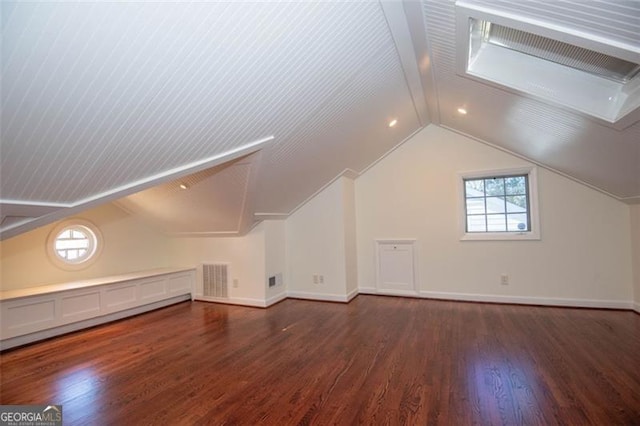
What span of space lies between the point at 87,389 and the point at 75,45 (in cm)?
240

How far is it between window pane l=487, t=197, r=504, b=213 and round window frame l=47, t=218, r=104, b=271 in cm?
583

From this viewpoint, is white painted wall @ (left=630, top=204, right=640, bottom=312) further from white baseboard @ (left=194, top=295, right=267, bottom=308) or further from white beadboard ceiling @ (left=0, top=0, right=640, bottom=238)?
white baseboard @ (left=194, top=295, right=267, bottom=308)

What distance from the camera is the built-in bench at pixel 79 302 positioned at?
304cm

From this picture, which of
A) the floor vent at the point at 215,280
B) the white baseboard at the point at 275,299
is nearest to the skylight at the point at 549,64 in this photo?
the white baseboard at the point at 275,299

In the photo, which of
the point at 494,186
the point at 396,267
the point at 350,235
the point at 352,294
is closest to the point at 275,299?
the point at 352,294

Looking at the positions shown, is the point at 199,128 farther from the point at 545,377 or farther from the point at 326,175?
the point at 545,377

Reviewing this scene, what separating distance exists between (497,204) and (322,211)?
8.75 feet

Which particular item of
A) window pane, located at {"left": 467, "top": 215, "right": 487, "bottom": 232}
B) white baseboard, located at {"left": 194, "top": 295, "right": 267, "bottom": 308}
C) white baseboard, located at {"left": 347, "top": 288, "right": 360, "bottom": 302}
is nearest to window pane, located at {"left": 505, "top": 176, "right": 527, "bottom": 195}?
window pane, located at {"left": 467, "top": 215, "right": 487, "bottom": 232}

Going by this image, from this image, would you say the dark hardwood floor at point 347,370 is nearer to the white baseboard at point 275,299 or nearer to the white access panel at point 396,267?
the white baseboard at point 275,299

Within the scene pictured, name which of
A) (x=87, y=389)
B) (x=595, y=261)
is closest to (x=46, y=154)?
(x=87, y=389)

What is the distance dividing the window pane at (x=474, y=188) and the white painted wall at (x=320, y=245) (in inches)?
74.1

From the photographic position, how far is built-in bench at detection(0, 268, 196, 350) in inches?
119

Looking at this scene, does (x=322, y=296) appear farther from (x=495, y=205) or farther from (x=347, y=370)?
(x=495, y=205)

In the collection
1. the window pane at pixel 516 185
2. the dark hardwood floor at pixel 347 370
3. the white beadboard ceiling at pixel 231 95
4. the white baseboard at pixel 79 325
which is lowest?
the dark hardwood floor at pixel 347 370
